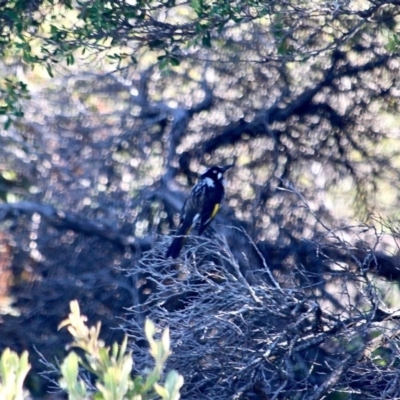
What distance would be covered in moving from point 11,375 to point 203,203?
5059 mm

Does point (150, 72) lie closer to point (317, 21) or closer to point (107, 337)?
point (317, 21)

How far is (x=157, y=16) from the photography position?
7570 mm

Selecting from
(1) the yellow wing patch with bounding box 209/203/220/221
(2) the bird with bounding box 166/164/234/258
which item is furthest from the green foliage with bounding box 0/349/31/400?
(1) the yellow wing patch with bounding box 209/203/220/221

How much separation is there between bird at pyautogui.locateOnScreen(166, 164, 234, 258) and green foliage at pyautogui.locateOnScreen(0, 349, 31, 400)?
4.75 m

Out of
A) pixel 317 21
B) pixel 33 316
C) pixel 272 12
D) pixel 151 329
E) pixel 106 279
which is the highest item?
pixel 151 329

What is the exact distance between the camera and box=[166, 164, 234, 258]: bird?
7.28 meters

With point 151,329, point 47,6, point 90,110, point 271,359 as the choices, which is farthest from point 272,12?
point 151,329

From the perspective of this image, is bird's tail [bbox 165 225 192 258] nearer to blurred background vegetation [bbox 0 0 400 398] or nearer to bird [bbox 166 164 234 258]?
bird [bbox 166 164 234 258]

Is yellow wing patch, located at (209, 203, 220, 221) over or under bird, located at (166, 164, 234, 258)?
under

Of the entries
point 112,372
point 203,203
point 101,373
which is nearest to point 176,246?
point 203,203

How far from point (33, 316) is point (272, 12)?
12.0ft

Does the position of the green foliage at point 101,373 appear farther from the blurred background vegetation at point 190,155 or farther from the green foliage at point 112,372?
the blurred background vegetation at point 190,155

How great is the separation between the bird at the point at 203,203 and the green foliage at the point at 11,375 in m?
4.75

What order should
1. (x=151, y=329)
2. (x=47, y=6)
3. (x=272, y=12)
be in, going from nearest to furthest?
(x=151, y=329) < (x=272, y=12) < (x=47, y=6)
